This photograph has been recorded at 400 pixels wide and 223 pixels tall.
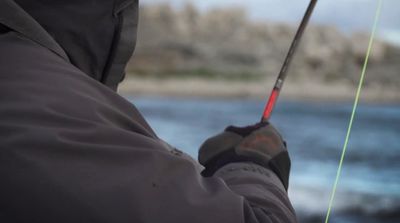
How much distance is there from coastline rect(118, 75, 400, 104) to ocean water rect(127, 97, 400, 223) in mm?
5003

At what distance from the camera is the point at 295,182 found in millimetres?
6664

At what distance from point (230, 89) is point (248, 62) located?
204cm

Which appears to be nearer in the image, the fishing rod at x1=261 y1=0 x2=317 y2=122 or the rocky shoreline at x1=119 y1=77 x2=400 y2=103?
the fishing rod at x1=261 y1=0 x2=317 y2=122

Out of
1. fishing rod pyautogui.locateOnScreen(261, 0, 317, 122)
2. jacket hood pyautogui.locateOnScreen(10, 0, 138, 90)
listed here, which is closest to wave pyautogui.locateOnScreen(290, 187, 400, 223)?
fishing rod pyautogui.locateOnScreen(261, 0, 317, 122)

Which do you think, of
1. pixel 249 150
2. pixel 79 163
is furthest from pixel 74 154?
pixel 249 150

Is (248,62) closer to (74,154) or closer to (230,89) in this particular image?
(230,89)

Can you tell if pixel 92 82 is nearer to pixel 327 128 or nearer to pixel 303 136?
pixel 303 136

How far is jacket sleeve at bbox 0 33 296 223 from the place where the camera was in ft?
1.77

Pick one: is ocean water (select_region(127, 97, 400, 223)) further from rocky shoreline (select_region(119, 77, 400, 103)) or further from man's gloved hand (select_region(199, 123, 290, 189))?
rocky shoreline (select_region(119, 77, 400, 103))

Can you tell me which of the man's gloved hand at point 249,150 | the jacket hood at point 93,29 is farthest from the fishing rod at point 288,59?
the jacket hood at point 93,29

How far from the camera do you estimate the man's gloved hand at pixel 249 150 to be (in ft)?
2.57

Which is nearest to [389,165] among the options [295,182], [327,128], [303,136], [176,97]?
[295,182]

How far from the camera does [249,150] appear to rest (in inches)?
31.2

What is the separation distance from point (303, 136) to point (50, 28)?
11677mm
